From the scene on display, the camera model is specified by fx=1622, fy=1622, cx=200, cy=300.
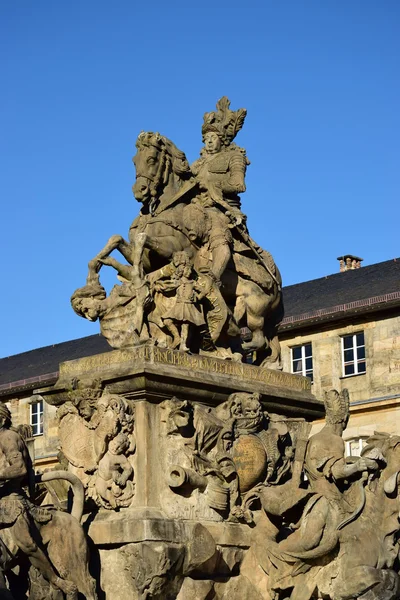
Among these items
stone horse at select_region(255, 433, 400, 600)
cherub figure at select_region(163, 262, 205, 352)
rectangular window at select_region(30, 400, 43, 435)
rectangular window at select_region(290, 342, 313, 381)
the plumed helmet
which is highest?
rectangular window at select_region(290, 342, 313, 381)

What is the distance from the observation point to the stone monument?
49.8ft

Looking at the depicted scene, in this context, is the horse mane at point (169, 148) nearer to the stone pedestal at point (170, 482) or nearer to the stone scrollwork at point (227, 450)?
the stone pedestal at point (170, 482)

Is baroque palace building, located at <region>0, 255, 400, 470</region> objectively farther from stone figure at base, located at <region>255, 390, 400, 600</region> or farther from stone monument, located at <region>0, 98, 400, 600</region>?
stone figure at base, located at <region>255, 390, 400, 600</region>

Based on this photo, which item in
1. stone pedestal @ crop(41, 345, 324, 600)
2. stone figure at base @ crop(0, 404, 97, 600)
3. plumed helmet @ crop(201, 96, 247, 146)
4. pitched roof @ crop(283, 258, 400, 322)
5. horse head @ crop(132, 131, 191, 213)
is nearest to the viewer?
stone figure at base @ crop(0, 404, 97, 600)

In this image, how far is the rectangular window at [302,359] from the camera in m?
41.4

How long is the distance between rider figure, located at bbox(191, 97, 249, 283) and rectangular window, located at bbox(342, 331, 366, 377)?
22.8m

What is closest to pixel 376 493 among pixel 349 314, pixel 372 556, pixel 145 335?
pixel 372 556

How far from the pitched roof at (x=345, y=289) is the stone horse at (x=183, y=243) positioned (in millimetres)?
22037

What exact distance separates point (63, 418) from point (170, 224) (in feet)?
7.96

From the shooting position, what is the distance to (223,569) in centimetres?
1571

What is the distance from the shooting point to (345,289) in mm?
41969

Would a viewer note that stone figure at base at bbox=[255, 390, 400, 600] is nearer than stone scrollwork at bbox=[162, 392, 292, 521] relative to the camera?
Yes

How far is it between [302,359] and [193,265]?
24658 mm

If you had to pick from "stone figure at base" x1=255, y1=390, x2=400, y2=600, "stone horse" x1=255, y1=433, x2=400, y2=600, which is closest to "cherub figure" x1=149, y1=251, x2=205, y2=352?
"stone figure at base" x1=255, y1=390, x2=400, y2=600
